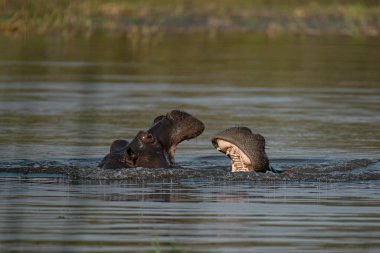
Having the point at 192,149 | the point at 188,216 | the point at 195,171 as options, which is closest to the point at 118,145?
the point at 195,171

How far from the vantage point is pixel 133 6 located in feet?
106

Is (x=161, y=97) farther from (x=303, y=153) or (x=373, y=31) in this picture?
(x=373, y=31)

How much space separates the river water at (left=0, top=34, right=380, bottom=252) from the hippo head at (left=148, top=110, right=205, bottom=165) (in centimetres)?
25

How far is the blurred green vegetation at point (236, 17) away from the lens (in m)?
29.2

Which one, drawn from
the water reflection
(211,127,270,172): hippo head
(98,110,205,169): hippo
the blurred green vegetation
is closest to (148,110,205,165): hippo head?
(98,110,205,169): hippo

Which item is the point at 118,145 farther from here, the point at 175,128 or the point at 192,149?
the point at 192,149

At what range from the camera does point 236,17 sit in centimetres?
3209

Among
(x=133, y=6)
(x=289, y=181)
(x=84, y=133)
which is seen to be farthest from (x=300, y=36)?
(x=289, y=181)

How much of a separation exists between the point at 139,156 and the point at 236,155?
77cm

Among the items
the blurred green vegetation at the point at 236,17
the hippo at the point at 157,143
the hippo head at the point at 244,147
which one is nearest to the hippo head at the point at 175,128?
the hippo at the point at 157,143

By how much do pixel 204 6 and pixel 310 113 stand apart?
18.4 m

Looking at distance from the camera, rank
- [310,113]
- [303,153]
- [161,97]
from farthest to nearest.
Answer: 1. [161,97]
2. [310,113]
3. [303,153]

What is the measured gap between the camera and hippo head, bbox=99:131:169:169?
10586mm

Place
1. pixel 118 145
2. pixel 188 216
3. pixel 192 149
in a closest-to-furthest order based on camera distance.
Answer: pixel 188 216 → pixel 118 145 → pixel 192 149
